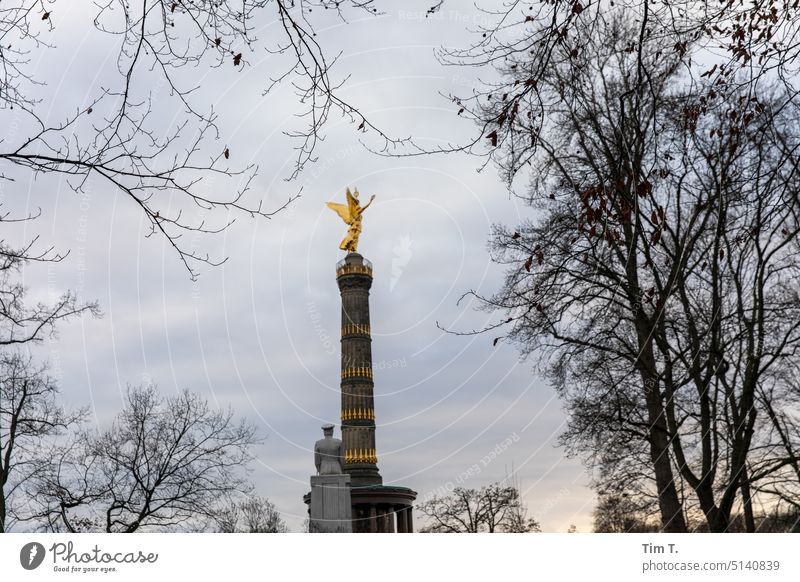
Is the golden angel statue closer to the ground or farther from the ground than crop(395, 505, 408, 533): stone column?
farther from the ground

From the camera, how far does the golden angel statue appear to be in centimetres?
4106

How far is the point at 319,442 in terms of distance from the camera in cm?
2112

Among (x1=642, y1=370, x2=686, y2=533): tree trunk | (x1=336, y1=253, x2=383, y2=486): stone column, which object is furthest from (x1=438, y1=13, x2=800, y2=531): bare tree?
(x1=336, y1=253, x2=383, y2=486): stone column

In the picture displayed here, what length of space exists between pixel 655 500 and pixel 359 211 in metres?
26.4

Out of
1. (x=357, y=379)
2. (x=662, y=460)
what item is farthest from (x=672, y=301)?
(x=357, y=379)
